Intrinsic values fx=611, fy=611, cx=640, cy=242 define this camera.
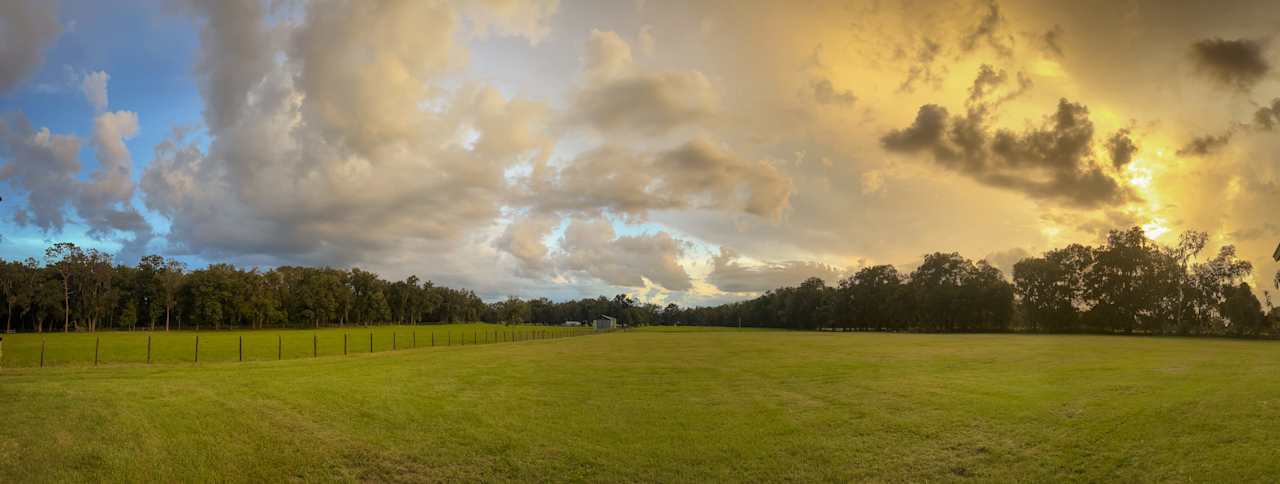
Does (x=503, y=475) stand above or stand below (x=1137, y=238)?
below

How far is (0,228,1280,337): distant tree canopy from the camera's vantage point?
97500mm

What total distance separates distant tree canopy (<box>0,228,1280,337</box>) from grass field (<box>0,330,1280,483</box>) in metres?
94.5

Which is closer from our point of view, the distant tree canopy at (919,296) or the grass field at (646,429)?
the grass field at (646,429)

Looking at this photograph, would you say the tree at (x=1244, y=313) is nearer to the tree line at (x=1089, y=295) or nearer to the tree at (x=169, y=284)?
the tree line at (x=1089, y=295)

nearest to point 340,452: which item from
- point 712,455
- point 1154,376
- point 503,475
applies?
point 503,475

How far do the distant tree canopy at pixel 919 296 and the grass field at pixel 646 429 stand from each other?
94477 mm

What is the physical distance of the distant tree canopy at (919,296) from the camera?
97500 mm

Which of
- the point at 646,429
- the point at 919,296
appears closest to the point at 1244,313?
the point at 919,296

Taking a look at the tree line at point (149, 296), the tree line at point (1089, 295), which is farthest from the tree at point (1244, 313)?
the tree line at point (149, 296)

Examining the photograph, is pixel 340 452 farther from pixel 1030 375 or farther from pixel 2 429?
pixel 1030 375

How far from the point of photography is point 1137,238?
108000mm

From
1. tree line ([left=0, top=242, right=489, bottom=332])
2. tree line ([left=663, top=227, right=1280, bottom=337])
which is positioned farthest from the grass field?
tree line ([left=0, top=242, right=489, bottom=332])

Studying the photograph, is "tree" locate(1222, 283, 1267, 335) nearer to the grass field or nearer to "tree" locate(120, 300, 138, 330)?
the grass field

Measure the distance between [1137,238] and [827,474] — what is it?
12701 centimetres
